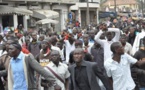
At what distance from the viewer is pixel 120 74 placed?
659 centimetres

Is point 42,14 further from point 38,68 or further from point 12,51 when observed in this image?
point 38,68

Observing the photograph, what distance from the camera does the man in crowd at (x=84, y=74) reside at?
5.99 meters

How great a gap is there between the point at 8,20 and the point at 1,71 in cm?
2422

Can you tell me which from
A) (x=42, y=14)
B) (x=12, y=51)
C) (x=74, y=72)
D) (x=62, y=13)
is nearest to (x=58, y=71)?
(x=74, y=72)

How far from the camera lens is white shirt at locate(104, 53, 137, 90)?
6.59 metres

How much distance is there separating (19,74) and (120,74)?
1615mm

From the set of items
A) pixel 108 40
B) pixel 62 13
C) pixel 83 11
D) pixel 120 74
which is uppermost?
pixel 108 40

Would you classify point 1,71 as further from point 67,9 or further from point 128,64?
point 67,9

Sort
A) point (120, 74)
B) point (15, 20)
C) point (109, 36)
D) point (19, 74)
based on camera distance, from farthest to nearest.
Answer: point (15, 20) < point (109, 36) < point (120, 74) < point (19, 74)

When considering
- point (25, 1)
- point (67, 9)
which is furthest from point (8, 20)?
point (67, 9)

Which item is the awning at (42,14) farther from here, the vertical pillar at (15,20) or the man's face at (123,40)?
the man's face at (123,40)

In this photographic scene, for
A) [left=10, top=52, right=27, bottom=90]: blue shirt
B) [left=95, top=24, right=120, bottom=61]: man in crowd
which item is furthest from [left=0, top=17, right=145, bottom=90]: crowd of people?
[left=95, top=24, right=120, bottom=61]: man in crowd

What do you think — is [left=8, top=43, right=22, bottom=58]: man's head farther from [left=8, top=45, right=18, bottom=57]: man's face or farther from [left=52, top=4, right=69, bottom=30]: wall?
[left=52, top=4, right=69, bottom=30]: wall

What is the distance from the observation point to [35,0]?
33.0 m
